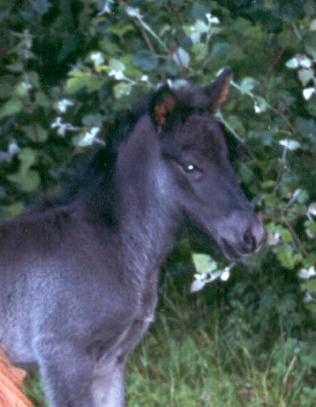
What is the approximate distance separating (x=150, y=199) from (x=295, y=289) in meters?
1.69

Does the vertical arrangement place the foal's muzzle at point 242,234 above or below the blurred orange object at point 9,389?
above

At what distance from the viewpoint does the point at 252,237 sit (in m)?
6.32

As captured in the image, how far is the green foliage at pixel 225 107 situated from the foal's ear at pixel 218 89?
22 cm

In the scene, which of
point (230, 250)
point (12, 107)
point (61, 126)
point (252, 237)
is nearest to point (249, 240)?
point (252, 237)

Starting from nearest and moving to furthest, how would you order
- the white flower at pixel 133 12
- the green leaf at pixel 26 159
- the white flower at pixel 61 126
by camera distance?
the white flower at pixel 133 12 → the white flower at pixel 61 126 → the green leaf at pixel 26 159

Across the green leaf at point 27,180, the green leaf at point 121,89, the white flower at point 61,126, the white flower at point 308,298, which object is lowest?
the white flower at point 308,298

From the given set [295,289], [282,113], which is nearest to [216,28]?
[282,113]

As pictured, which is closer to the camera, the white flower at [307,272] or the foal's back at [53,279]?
the foal's back at [53,279]

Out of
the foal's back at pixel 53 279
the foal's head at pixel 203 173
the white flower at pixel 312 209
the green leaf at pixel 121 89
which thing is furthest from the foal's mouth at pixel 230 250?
the green leaf at pixel 121 89

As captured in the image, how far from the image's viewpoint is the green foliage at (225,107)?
7.15 meters

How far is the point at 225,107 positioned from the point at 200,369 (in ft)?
4.61

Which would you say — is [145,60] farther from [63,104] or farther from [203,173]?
[203,173]

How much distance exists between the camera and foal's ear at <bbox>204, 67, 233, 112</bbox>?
655 centimetres

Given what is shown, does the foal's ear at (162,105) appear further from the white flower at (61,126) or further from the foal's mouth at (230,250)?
the white flower at (61,126)
